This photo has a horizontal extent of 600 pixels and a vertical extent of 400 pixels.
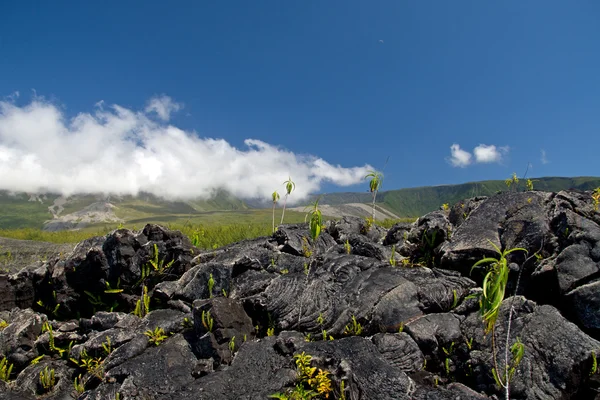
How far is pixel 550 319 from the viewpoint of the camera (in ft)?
33.2

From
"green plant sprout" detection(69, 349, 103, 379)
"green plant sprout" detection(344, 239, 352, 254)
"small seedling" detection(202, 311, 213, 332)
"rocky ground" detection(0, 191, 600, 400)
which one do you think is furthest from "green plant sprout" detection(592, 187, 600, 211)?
"green plant sprout" detection(69, 349, 103, 379)

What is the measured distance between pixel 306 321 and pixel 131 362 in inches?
223

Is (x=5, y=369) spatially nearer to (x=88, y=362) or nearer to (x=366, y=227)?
(x=88, y=362)

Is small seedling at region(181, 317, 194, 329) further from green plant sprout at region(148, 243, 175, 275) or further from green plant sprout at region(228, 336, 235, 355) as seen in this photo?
green plant sprout at region(148, 243, 175, 275)

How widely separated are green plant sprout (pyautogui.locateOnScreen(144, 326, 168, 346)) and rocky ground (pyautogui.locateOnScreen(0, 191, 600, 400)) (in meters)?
0.08

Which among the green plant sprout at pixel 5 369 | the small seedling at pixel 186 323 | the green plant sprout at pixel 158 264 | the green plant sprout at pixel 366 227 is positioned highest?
the green plant sprout at pixel 366 227

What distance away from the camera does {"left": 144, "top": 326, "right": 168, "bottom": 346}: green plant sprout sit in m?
11.5

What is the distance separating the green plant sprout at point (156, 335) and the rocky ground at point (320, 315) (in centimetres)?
8

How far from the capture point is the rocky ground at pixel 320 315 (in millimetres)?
9305

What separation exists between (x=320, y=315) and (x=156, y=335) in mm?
5672

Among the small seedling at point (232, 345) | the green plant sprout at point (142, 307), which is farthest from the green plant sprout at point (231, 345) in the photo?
the green plant sprout at point (142, 307)

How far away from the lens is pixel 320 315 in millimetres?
11961

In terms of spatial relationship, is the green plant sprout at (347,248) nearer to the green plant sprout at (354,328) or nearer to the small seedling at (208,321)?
the green plant sprout at (354,328)

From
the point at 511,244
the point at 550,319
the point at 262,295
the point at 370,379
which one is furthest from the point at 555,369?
the point at 262,295
